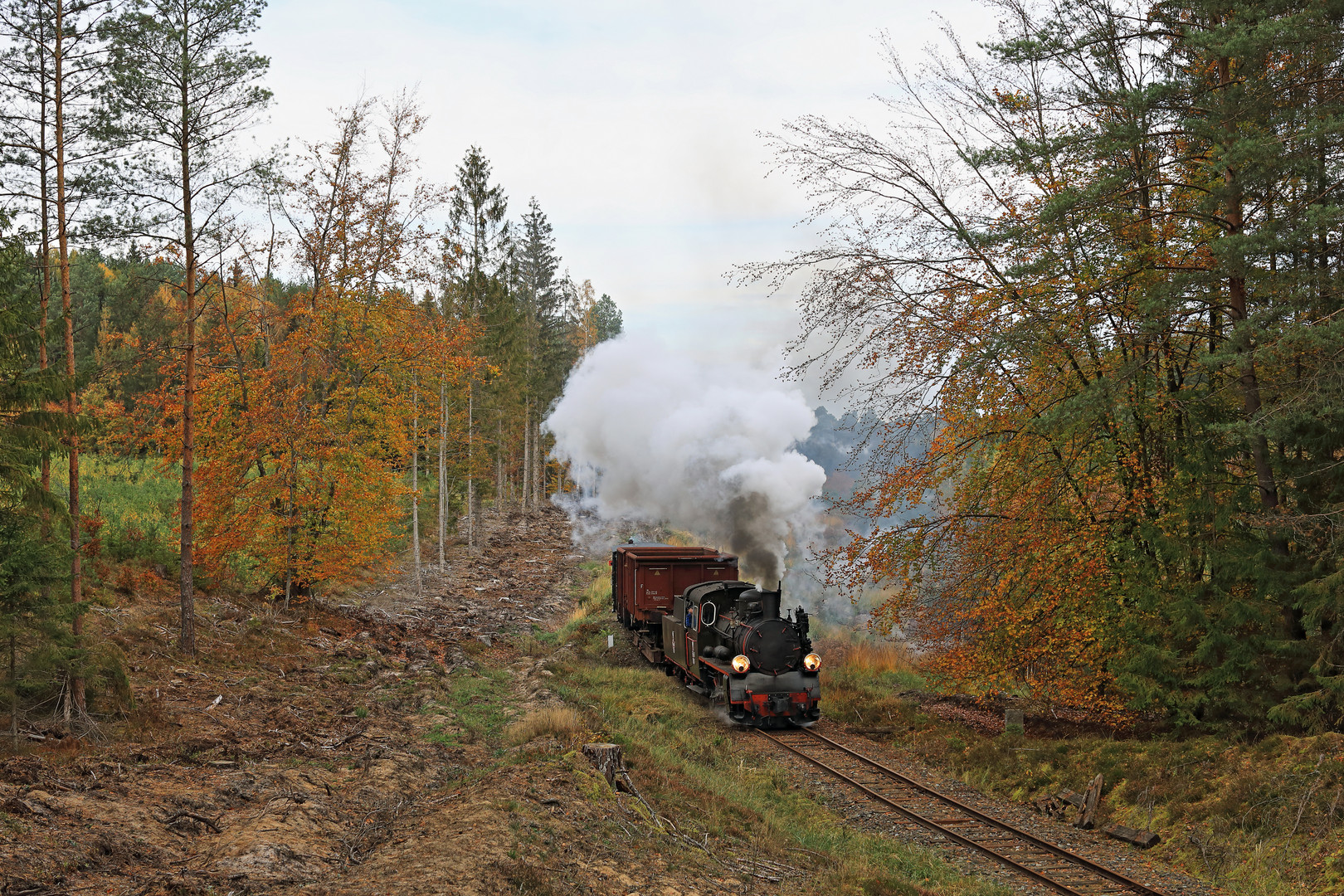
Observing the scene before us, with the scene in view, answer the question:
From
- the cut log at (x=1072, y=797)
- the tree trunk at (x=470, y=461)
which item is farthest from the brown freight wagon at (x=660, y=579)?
the tree trunk at (x=470, y=461)

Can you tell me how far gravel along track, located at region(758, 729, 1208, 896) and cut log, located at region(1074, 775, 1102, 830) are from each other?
0.79 metres

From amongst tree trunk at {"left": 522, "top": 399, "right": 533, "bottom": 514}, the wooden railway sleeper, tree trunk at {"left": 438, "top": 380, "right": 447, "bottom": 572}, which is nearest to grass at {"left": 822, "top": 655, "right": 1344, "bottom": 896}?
the wooden railway sleeper

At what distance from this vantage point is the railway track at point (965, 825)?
9.71m

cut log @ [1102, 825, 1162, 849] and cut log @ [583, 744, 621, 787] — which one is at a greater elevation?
cut log @ [583, 744, 621, 787]

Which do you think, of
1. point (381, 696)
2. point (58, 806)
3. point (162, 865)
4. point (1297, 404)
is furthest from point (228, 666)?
point (1297, 404)

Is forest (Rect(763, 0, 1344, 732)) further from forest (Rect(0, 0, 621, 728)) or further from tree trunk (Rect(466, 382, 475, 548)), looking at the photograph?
tree trunk (Rect(466, 382, 475, 548))

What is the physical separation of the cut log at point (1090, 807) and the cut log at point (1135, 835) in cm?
36

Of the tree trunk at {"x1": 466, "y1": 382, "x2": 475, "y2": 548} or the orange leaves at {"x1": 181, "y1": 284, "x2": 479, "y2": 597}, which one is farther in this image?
the tree trunk at {"x1": 466, "y1": 382, "x2": 475, "y2": 548}

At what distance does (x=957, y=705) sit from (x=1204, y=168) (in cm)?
1130

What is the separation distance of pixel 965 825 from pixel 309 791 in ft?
28.4

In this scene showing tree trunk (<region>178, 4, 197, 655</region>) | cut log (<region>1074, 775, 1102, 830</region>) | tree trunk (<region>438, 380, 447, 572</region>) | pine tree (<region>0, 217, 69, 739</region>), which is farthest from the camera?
tree trunk (<region>438, 380, 447, 572</region>)

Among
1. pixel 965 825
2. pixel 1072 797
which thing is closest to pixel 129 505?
pixel 965 825

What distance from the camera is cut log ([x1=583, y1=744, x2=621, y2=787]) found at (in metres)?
10.3

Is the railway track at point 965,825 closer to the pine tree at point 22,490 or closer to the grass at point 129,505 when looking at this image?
the pine tree at point 22,490
